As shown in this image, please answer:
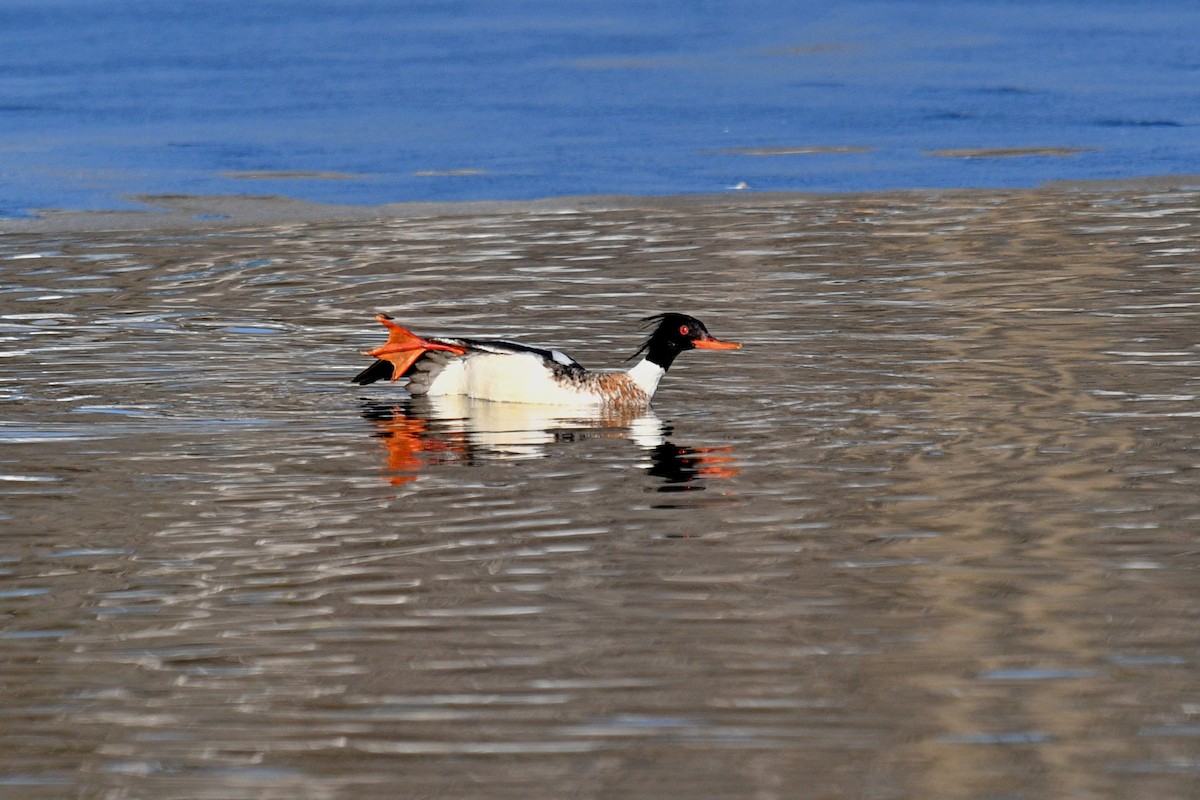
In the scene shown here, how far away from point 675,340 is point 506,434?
3.57ft

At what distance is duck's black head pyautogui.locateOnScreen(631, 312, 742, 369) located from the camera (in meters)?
9.24

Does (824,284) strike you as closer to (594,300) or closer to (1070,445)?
(594,300)

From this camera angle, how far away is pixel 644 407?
923 centimetres

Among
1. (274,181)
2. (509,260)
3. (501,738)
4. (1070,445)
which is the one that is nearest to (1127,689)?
(501,738)

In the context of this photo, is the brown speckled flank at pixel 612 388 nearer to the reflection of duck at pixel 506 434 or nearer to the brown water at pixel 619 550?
the reflection of duck at pixel 506 434

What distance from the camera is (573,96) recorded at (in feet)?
67.7

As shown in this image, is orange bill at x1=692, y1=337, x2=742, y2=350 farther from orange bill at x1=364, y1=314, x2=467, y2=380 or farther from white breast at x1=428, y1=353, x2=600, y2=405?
orange bill at x1=364, y1=314, x2=467, y2=380

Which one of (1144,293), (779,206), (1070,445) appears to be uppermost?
(779,206)

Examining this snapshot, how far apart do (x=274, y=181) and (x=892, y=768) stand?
13337 mm

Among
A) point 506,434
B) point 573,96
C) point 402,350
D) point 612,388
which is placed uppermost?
point 573,96

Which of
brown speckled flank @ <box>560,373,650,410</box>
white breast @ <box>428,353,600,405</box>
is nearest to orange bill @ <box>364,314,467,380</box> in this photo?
white breast @ <box>428,353,600,405</box>

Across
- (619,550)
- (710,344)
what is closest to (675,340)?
(710,344)

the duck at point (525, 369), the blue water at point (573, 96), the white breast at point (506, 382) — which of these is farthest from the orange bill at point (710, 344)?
the blue water at point (573, 96)

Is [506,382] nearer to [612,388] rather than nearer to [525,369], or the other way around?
[525,369]
